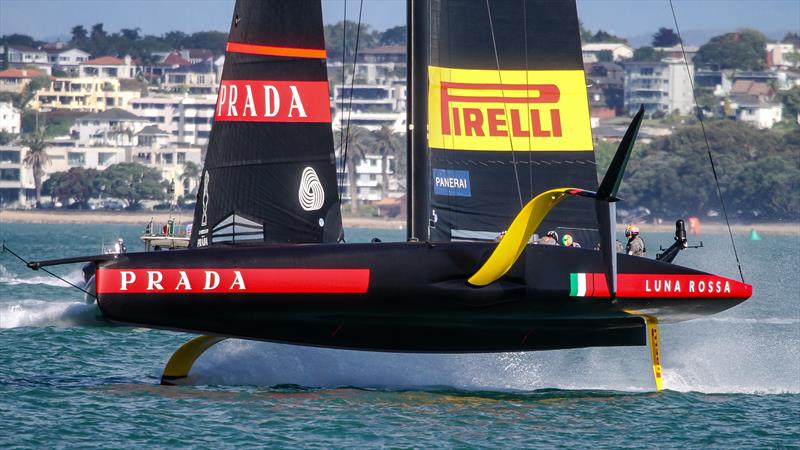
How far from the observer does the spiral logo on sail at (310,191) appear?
13.2 metres

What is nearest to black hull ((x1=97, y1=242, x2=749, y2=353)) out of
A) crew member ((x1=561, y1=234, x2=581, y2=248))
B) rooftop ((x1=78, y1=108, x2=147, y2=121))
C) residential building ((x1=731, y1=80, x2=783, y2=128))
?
crew member ((x1=561, y1=234, x2=581, y2=248))

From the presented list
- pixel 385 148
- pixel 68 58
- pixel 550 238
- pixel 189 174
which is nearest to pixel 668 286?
pixel 550 238

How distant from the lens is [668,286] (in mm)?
13078

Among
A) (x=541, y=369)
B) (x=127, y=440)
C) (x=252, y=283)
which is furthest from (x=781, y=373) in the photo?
(x=127, y=440)

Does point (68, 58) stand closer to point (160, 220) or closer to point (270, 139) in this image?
point (160, 220)

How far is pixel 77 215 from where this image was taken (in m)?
118

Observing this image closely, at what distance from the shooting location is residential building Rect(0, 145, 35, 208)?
125938 mm

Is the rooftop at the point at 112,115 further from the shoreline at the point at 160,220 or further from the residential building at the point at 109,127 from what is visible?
the shoreline at the point at 160,220

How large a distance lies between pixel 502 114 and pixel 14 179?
11713 centimetres

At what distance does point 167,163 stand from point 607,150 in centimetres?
4015

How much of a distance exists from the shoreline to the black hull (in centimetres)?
9682

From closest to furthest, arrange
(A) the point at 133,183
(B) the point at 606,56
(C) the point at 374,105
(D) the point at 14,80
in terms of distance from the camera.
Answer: (A) the point at 133,183 < (C) the point at 374,105 < (D) the point at 14,80 < (B) the point at 606,56

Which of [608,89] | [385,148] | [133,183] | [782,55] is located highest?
[782,55]

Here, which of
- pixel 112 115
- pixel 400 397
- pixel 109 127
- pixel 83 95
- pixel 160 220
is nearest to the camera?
pixel 400 397
